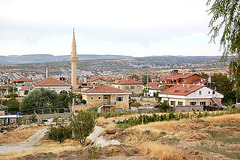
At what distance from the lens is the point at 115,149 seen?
14.8 metres

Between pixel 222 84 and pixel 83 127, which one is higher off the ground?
pixel 222 84

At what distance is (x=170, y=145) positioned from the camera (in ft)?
49.4

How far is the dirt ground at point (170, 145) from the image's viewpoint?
12789mm

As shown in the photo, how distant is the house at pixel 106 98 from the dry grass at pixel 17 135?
12017mm

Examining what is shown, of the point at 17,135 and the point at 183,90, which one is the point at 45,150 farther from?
the point at 183,90

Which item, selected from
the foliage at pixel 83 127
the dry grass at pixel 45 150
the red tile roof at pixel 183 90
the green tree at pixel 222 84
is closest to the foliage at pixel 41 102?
the dry grass at pixel 45 150

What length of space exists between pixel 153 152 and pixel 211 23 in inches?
242

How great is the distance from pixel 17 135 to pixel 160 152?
25259 millimetres

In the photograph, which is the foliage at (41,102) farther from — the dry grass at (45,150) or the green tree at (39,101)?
the dry grass at (45,150)

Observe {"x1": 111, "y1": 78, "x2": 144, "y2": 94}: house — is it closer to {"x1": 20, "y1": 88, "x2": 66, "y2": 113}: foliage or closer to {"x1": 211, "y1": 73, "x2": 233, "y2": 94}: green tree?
{"x1": 211, "y1": 73, "x2": 233, "y2": 94}: green tree

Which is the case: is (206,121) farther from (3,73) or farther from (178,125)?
(3,73)

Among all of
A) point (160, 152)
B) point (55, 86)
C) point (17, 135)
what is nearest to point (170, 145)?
point (160, 152)

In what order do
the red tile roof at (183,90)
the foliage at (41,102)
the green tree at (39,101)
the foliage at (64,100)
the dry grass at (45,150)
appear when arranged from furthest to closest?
the foliage at (64,100) → the green tree at (39,101) → the foliage at (41,102) → the red tile roof at (183,90) → the dry grass at (45,150)

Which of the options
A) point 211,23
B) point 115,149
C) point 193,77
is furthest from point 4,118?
point 193,77
